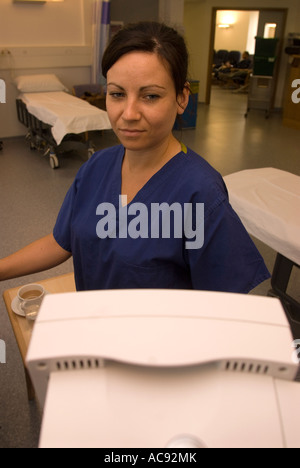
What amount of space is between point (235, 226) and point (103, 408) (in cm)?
61

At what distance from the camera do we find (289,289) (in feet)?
7.81

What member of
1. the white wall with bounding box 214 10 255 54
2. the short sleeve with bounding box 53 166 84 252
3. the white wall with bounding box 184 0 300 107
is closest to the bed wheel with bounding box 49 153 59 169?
the short sleeve with bounding box 53 166 84 252

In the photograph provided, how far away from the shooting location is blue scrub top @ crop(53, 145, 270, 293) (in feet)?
2.85

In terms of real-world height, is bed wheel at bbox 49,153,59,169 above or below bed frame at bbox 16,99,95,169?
below

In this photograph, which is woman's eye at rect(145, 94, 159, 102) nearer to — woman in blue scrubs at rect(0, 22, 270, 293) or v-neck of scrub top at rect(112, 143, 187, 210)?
woman in blue scrubs at rect(0, 22, 270, 293)

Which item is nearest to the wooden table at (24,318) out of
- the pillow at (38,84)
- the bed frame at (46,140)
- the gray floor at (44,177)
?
the gray floor at (44,177)

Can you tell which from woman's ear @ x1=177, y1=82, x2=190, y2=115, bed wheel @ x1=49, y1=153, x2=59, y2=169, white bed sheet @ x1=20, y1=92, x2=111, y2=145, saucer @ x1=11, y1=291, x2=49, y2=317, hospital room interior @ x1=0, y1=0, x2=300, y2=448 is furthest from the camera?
bed wheel @ x1=49, y1=153, x2=59, y2=169

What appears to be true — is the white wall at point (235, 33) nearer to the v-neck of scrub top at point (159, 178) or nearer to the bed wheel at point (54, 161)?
the bed wheel at point (54, 161)

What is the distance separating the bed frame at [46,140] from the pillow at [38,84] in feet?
0.62

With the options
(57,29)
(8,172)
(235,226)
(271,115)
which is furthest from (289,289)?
(271,115)

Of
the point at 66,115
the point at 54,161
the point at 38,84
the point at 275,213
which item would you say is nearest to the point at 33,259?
the point at 275,213

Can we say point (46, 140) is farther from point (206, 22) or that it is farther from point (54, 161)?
point (206, 22)

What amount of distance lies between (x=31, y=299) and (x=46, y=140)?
136 inches

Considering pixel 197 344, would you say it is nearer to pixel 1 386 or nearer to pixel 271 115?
pixel 1 386
